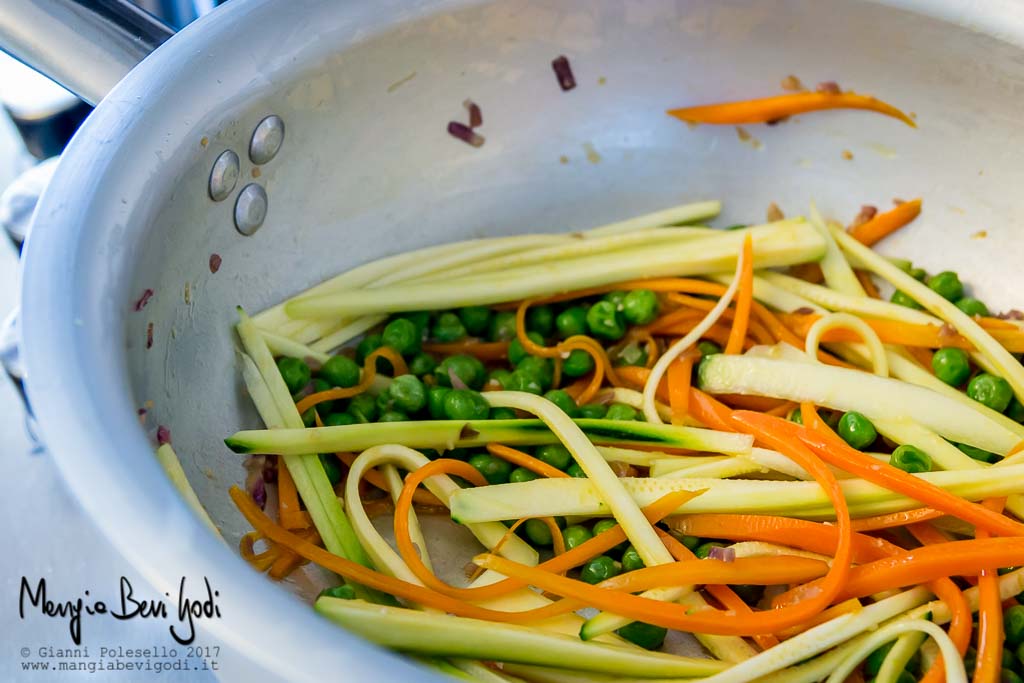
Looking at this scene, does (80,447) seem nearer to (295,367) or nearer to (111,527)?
(111,527)

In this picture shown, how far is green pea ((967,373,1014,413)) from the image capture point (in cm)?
171

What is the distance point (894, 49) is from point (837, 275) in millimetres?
454

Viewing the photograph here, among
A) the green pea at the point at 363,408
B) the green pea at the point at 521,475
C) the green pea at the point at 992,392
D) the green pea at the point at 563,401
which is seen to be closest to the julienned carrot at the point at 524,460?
the green pea at the point at 521,475

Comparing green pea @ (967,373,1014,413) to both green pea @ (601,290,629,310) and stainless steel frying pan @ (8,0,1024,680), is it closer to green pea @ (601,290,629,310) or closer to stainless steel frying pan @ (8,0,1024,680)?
stainless steel frying pan @ (8,0,1024,680)

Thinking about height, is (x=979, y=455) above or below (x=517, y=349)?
below

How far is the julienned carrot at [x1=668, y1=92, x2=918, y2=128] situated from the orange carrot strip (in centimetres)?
90

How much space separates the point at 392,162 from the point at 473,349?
413 mm

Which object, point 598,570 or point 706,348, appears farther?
point 706,348

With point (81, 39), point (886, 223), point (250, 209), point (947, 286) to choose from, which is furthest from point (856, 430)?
point (81, 39)

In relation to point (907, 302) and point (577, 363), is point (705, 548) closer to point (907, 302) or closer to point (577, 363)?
point (577, 363)

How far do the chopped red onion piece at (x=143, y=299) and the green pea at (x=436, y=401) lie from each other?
0.52 metres

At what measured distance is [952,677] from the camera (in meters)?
1.30

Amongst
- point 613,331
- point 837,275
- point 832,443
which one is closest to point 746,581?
point 832,443

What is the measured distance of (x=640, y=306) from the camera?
1.82 meters
